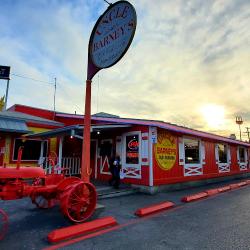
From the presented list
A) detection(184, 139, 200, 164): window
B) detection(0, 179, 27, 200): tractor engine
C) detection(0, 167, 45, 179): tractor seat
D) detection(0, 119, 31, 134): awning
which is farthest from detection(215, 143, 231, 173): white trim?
detection(0, 179, 27, 200): tractor engine

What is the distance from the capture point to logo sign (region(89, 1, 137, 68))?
20.7 feet

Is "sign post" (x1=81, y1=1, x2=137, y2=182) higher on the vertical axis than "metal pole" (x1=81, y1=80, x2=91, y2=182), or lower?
higher

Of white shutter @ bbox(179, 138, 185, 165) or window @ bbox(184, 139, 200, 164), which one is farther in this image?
window @ bbox(184, 139, 200, 164)

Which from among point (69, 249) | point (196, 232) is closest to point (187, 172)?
point (196, 232)

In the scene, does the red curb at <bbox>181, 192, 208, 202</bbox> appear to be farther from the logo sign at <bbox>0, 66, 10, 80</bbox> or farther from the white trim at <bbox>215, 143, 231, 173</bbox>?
the logo sign at <bbox>0, 66, 10, 80</bbox>

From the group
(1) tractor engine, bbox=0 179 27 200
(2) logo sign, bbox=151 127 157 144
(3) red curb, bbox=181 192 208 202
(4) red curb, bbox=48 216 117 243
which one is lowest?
(4) red curb, bbox=48 216 117 243

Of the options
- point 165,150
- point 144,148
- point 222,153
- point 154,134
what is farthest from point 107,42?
point 222,153

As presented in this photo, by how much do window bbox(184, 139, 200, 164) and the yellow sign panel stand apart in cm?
143

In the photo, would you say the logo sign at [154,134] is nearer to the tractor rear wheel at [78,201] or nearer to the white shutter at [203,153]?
the tractor rear wheel at [78,201]

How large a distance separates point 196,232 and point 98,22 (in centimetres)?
679

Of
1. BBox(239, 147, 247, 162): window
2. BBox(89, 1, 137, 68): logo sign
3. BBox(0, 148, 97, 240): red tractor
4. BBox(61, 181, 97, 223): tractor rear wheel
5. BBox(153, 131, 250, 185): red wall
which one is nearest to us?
BBox(0, 148, 97, 240): red tractor

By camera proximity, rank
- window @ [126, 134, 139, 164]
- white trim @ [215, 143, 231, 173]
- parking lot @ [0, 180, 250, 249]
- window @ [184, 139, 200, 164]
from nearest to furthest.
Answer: parking lot @ [0, 180, 250, 249], window @ [126, 134, 139, 164], window @ [184, 139, 200, 164], white trim @ [215, 143, 231, 173]

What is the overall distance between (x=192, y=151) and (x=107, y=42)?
32.1ft

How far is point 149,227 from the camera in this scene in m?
5.70
